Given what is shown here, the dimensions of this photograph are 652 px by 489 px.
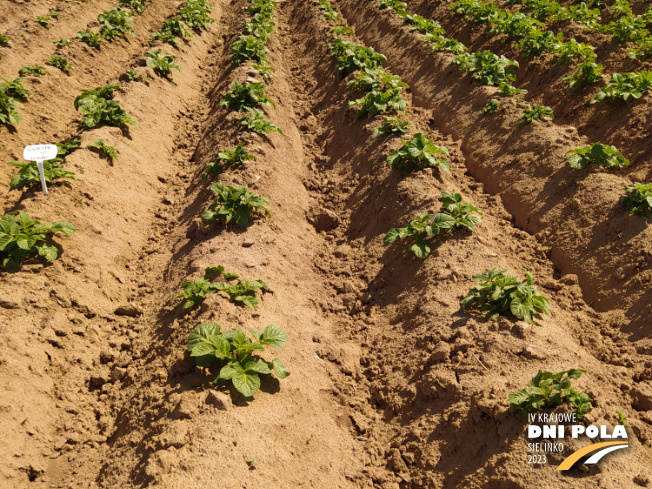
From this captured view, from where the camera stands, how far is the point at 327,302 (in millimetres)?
5422

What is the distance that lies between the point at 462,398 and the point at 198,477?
2268 millimetres

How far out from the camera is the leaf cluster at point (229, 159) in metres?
6.61

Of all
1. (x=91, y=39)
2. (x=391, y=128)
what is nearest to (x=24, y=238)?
(x=391, y=128)

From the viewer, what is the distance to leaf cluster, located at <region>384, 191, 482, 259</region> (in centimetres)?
513

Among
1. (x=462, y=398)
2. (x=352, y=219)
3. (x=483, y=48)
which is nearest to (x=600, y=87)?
(x=483, y=48)

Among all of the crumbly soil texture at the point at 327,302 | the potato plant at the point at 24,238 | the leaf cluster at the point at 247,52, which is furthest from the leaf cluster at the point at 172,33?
the potato plant at the point at 24,238

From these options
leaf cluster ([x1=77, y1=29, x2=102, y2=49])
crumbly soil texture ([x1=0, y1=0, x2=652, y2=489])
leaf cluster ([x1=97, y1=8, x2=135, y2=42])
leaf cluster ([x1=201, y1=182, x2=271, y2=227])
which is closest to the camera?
crumbly soil texture ([x1=0, y1=0, x2=652, y2=489])

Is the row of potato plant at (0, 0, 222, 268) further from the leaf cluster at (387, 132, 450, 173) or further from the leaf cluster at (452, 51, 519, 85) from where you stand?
the leaf cluster at (452, 51, 519, 85)

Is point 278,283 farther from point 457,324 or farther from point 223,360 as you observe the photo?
point 457,324

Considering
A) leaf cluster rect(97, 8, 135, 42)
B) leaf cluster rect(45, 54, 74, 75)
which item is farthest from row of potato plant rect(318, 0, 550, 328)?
leaf cluster rect(97, 8, 135, 42)

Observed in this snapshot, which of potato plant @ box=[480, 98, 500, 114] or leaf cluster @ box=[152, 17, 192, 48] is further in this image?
leaf cluster @ box=[152, 17, 192, 48]

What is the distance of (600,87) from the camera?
7793mm

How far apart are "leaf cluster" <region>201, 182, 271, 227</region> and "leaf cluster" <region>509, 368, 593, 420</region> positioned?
→ 3.78 meters

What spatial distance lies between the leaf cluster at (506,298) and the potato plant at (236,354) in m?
2.00
